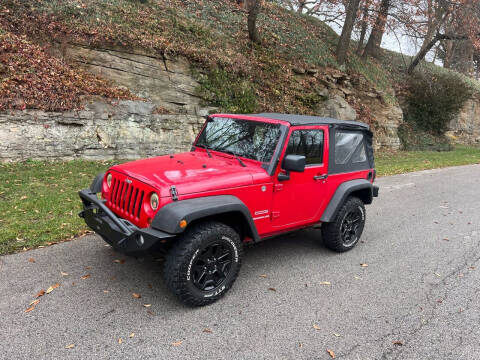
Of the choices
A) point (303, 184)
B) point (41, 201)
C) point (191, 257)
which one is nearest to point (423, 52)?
point (303, 184)

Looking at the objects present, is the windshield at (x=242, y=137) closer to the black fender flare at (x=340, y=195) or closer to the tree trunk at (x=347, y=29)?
the black fender flare at (x=340, y=195)

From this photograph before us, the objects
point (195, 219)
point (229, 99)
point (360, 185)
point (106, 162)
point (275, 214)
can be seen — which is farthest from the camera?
point (229, 99)

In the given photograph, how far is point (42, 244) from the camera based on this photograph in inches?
181

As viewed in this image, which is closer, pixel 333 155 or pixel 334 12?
pixel 333 155

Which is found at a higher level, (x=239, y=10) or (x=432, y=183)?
(x=239, y=10)

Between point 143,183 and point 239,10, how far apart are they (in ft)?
55.1

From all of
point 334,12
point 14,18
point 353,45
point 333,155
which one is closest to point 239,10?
point 334,12

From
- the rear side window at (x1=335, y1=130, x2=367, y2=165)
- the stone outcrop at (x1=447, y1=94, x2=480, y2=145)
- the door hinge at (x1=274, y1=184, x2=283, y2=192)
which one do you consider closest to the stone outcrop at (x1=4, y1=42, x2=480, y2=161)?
the rear side window at (x1=335, y1=130, x2=367, y2=165)

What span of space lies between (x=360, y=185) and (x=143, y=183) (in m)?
3.00

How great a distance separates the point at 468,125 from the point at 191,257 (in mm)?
27456

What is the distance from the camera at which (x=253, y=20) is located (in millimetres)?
15133

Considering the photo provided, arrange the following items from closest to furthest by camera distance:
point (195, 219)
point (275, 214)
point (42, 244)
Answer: point (195, 219) < point (275, 214) < point (42, 244)

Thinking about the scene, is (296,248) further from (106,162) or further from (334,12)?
(334,12)

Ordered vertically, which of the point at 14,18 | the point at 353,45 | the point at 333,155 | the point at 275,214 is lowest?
the point at 275,214
